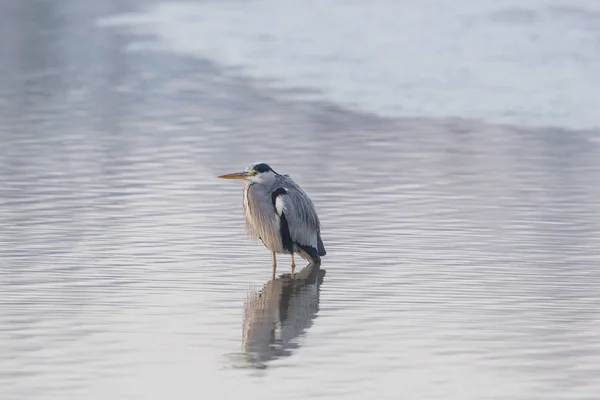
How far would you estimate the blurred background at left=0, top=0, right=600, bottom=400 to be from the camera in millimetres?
8078

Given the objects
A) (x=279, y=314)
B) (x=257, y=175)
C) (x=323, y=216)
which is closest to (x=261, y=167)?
(x=257, y=175)

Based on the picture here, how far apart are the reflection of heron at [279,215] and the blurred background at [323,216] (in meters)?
0.21

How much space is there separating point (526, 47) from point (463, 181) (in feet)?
38.1

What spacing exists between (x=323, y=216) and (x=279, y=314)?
3.50m

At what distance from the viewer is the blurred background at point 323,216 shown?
8078 mm

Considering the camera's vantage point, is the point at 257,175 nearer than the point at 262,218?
No

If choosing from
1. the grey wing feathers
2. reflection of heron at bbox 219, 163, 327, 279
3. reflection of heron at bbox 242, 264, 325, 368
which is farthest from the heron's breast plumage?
reflection of heron at bbox 242, 264, 325, 368

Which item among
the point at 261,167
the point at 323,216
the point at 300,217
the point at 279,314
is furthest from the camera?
the point at 323,216

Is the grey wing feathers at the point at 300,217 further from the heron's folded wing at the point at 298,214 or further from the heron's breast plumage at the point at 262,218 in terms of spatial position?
the heron's breast plumage at the point at 262,218

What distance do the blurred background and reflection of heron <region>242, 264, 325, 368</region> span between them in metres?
0.03

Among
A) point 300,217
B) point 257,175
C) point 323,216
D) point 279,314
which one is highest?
point 257,175

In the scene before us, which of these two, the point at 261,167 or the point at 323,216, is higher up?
the point at 261,167

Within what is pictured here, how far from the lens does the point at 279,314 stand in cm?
974

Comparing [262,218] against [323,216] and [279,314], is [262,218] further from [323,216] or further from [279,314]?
[279,314]
